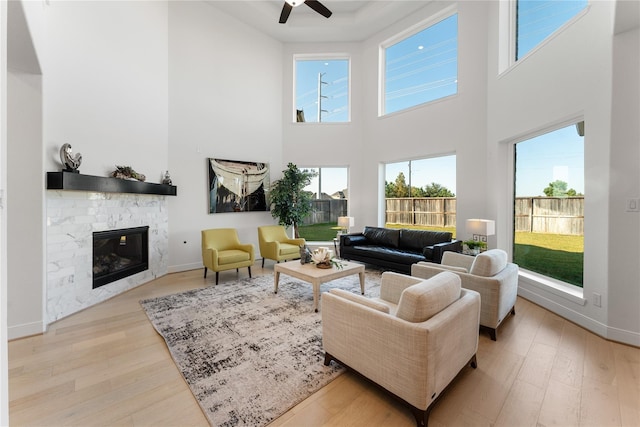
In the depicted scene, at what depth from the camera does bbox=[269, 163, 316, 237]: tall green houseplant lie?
6.37m

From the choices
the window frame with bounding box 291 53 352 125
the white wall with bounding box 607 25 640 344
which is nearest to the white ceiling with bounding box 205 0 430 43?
the window frame with bounding box 291 53 352 125

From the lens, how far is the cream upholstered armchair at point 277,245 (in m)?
5.31

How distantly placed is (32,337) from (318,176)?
18.7ft

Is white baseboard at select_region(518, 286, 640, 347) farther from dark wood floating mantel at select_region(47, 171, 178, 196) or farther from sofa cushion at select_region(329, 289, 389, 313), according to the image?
dark wood floating mantel at select_region(47, 171, 178, 196)

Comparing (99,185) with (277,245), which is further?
(277,245)

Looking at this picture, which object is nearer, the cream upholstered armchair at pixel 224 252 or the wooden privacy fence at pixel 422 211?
the cream upholstered armchair at pixel 224 252

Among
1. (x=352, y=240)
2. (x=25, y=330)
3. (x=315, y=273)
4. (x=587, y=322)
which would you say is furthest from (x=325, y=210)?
(x=25, y=330)

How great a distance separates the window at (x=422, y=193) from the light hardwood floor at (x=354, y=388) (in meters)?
3.22

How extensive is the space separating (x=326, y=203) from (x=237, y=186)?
2395 millimetres

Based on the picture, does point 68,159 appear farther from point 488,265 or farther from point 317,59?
point 317,59

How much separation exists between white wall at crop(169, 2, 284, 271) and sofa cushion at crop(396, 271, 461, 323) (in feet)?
16.2

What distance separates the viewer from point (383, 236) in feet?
18.7

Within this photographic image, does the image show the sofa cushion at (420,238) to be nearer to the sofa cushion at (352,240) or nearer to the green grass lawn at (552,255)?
the sofa cushion at (352,240)

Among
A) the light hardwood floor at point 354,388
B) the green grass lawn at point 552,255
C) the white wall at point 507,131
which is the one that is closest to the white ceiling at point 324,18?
the white wall at point 507,131
